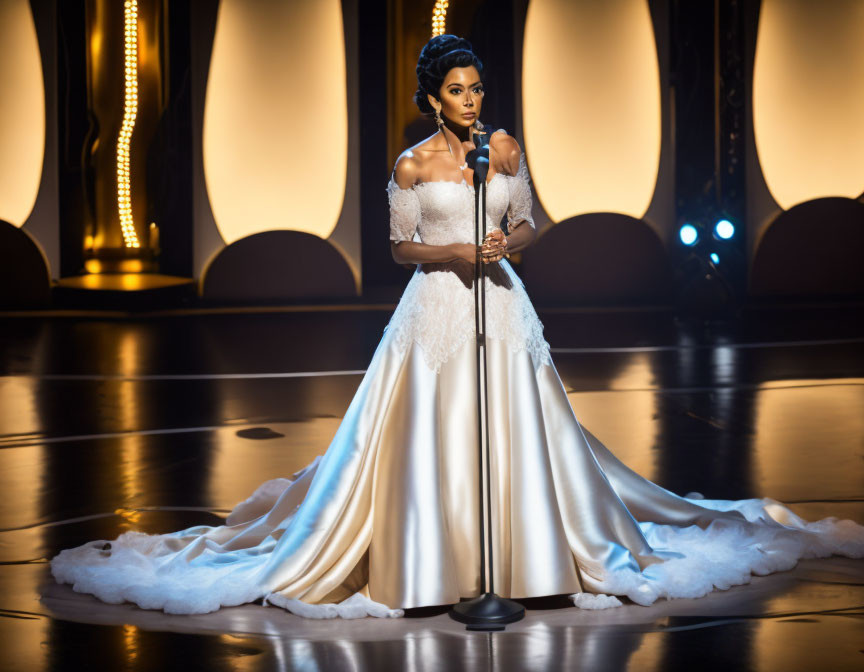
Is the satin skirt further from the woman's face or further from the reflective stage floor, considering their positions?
the woman's face

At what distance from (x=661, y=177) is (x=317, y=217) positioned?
3531mm

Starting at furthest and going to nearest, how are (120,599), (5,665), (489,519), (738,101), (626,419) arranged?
(738,101) < (626,419) < (120,599) < (489,519) < (5,665)

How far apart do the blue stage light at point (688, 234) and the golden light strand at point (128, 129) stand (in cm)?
519

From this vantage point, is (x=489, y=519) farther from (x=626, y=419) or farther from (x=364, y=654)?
(x=626, y=419)

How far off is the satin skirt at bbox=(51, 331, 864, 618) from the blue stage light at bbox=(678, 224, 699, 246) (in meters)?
7.66

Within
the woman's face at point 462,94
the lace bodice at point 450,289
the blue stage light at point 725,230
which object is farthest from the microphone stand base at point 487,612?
the blue stage light at point 725,230

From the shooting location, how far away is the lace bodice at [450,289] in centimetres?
333

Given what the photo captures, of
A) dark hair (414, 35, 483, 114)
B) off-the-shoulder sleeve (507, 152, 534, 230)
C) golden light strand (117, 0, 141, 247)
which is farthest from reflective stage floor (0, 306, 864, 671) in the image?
dark hair (414, 35, 483, 114)

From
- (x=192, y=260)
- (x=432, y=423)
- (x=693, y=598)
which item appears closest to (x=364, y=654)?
(x=432, y=423)

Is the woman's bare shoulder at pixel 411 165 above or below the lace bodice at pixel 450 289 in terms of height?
above

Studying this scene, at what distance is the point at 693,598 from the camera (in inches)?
129

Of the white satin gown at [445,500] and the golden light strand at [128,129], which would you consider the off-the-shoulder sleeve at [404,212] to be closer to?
the white satin gown at [445,500]

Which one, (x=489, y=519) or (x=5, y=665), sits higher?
(x=489, y=519)

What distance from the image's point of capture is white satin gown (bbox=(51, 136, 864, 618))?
3.20 metres
